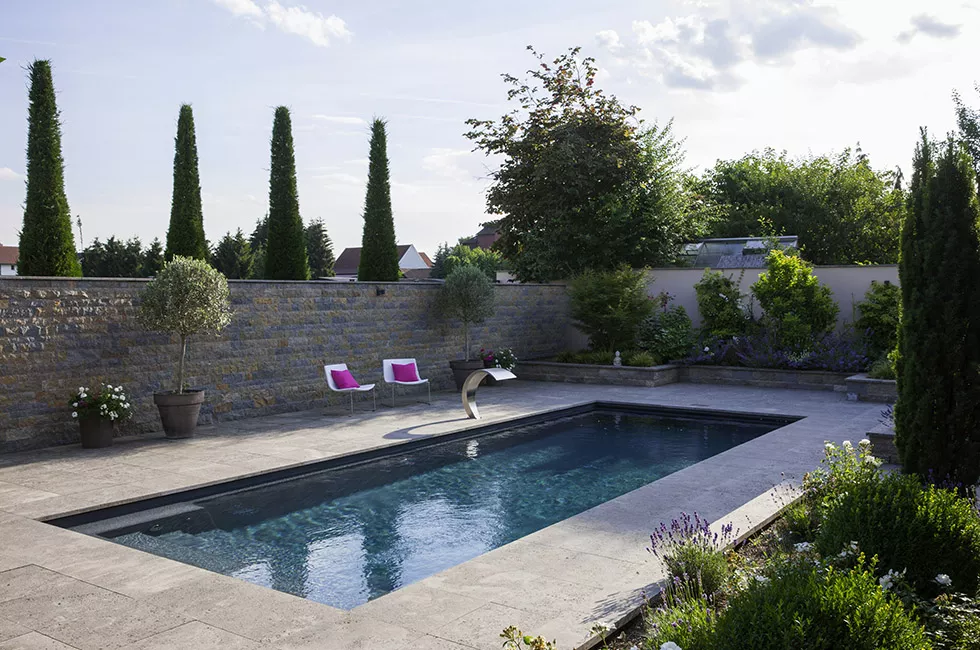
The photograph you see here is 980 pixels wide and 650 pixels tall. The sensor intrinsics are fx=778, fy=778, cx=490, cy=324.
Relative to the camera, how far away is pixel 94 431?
820cm

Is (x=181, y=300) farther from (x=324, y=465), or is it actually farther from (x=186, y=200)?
(x=186, y=200)

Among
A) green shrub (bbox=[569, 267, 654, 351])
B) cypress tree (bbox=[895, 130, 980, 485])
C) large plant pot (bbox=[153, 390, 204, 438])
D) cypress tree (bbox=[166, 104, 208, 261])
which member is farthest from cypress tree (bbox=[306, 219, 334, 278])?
cypress tree (bbox=[895, 130, 980, 485])

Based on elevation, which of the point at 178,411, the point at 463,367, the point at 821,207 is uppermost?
the point at 821,207

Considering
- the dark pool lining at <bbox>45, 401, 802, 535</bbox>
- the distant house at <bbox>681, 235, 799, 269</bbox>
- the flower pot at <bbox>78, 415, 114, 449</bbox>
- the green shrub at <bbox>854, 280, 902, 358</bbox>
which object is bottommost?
the dark pool lining at <bbox>45, 401, 802, 535</bbox>

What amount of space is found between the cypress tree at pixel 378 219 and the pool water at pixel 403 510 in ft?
23.6

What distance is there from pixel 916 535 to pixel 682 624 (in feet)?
4.79

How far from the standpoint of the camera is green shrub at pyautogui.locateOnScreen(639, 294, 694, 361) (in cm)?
1452

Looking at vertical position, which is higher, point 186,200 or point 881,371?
point 186,200

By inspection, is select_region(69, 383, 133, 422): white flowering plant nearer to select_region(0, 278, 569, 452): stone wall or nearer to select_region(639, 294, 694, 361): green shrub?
select_region(0, 278, 569, 452): stone wall

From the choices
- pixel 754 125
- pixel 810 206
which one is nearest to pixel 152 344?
pixel 754 125

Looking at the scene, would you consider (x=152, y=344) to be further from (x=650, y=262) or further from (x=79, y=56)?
(x=650, y=262)

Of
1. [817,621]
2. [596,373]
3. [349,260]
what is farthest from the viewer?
[349,260]

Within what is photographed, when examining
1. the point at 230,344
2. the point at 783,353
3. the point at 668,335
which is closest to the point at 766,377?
the point at 783,353

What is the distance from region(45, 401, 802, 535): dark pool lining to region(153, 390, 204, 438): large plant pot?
2.09 metres
